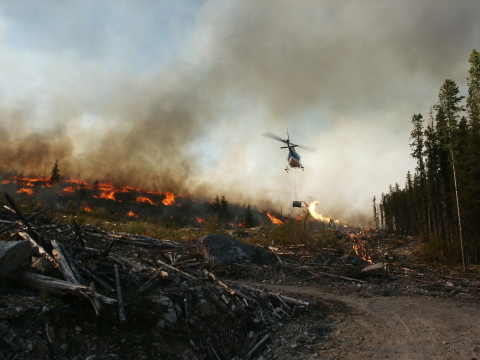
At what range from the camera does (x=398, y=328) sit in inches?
344

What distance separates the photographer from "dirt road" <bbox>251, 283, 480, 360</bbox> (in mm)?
7014

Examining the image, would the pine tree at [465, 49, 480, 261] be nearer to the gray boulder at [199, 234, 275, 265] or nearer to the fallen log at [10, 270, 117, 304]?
the gray boulder at [199, 234, 275, 265]

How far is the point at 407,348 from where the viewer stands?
23.7 ft

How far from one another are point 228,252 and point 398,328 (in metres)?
11.2

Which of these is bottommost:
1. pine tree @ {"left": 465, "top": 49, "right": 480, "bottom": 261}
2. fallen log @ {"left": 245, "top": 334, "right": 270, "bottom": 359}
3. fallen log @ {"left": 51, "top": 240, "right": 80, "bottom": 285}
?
fallen log @ {"left": 245, "top": 334, "right": 270, "bottom": 359}

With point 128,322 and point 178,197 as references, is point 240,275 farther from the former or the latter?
point 178,197

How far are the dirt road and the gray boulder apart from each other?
6362mm

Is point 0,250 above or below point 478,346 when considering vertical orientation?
above

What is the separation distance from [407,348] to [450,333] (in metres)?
2.17

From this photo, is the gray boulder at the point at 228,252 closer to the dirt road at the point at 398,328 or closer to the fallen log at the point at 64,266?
the dirt road at the point at 398,328

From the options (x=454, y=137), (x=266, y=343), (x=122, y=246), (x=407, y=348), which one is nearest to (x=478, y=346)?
(x=407, y=348)

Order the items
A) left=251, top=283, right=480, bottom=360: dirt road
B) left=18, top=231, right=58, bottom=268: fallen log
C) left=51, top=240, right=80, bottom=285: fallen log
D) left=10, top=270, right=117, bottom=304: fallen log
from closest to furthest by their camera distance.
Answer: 1. left=10, top=270, right=117, bottom=304: fallen log
2. left=51, top=240, right=80, bottom=285: fallen log
3. left=251, top=283, right=480, bottom=360: dirt road
4. left=18, top=231, right=58, bottom=268: fallen log

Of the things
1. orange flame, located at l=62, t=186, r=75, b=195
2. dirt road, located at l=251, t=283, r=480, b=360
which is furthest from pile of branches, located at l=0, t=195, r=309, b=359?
orange flame, located at l=62, t=186, r=75, b=195

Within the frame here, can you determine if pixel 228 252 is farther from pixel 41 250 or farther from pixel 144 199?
pixel 144 199
